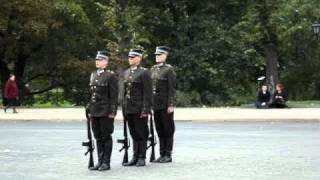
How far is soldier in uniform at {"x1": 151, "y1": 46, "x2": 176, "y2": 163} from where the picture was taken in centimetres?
1302

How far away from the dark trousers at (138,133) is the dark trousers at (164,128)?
47 centimetres

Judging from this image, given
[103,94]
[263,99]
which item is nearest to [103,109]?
[103,94]

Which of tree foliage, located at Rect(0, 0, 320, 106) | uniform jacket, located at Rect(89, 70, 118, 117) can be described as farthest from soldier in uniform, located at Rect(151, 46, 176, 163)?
tree foliage, located at Rect(0, 0, 320, 106)

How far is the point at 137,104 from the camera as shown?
12.5 m

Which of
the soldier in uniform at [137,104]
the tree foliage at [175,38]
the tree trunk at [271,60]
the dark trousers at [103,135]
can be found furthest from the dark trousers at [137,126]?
the tree trunk at [271,60]

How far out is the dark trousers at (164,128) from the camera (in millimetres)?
13062

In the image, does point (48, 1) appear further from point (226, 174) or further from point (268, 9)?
point (226, 174)

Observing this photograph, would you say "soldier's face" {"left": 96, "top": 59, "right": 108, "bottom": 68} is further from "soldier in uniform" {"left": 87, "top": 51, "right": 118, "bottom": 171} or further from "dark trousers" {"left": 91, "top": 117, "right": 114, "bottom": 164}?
"dark trousers" {"left": 91, "top": 117, "right": 114, "bottom": 164}

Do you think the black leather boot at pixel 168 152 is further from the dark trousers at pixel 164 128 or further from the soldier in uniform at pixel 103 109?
the soldier in uniform at pixel 103 109

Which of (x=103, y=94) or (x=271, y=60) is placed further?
(x=271, y=60)

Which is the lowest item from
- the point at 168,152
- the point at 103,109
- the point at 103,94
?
the point at 168,152

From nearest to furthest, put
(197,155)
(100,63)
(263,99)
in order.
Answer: (100,63) → (197,155) → (263,99)

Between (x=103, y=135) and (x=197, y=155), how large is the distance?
2.82 metres

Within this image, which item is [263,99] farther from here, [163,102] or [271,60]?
[163,102]
